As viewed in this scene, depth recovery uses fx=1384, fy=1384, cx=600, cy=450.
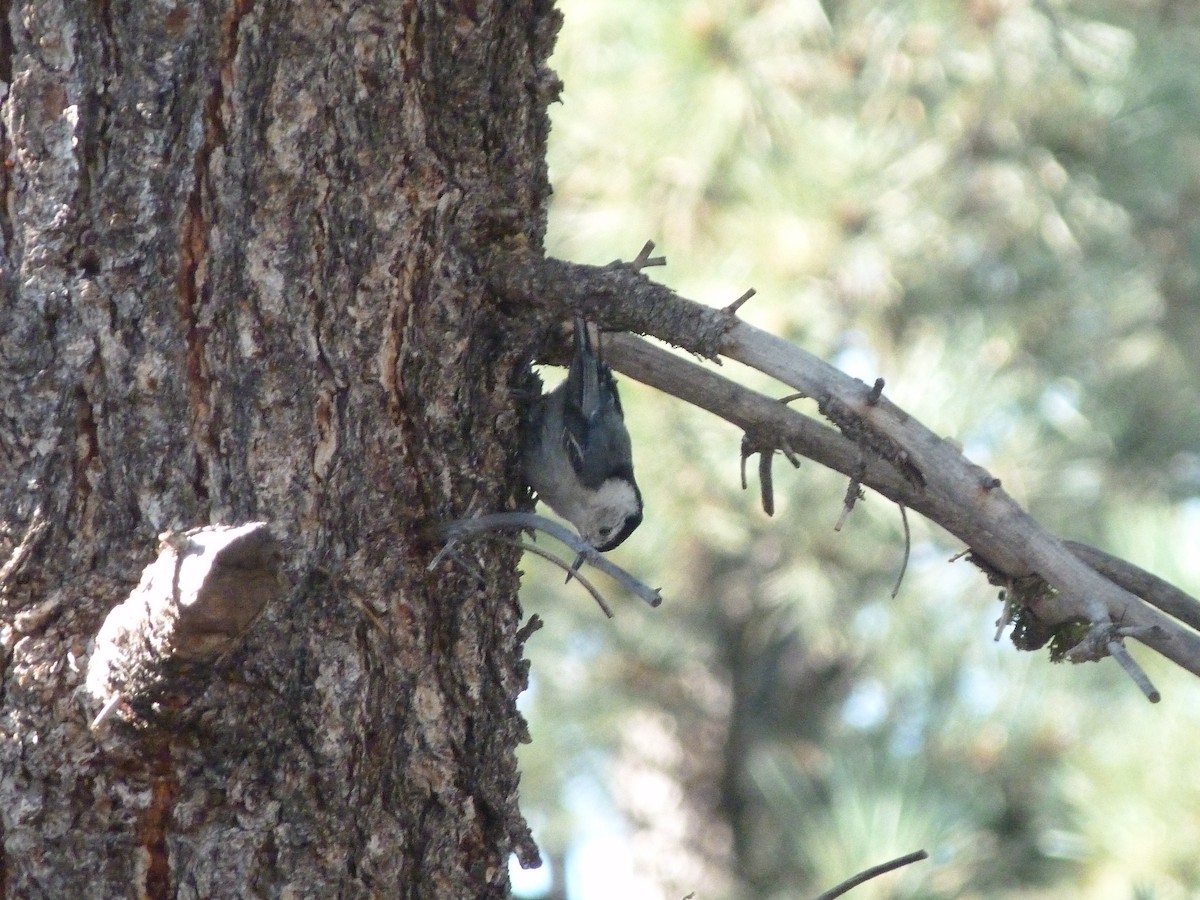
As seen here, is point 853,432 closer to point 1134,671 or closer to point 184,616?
point 1134,671

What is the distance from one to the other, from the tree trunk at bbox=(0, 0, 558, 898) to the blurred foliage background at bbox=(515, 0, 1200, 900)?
249 cm

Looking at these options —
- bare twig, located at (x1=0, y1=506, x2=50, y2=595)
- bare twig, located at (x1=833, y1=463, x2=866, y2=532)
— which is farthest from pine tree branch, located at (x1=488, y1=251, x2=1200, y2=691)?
bare twig, located at (x1=0, y1=506, x2=50, y2=595)

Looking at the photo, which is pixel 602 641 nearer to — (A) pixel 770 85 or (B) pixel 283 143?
(A) pixel 770 85

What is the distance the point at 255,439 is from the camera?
1369mm

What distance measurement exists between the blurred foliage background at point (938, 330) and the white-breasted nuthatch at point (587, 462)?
3.62 feet

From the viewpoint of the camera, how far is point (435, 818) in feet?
4.72

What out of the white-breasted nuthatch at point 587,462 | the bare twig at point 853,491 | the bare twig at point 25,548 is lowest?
the bare twig at point 25,548

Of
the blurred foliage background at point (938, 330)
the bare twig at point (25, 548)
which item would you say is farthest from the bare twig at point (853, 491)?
the blurred foliage background at point (938, 330)

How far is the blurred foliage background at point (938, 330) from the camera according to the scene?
159 inches

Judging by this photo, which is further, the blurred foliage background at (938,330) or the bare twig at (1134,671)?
the blurred foliage background at (938,330)

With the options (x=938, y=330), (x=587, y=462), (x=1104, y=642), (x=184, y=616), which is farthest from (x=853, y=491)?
(x=938, y=330)

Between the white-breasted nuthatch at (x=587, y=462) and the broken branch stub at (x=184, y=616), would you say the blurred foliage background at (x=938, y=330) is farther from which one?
the broken branch stub at (x=184, y=616)

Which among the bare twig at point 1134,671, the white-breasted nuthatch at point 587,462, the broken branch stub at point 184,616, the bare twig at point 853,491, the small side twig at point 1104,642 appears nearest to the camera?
the broken branch stub at point 184,616

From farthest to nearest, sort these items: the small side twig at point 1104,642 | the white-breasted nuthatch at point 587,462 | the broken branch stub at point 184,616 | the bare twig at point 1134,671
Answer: the white-breasted nuthatch at point 587,462 < the small side twig at point 1104,642 < the bare twig at point 1134,671 < the broken branch stub at point 184,616
